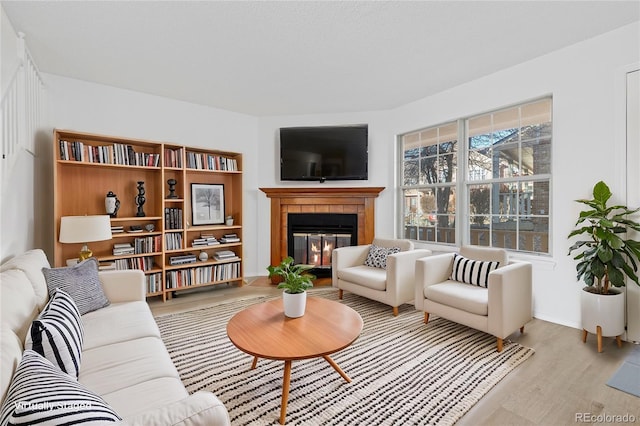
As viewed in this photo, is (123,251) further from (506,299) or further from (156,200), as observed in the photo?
(506,299)

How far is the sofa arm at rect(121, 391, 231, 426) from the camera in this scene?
0.83 meters

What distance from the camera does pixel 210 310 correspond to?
11.0 ft

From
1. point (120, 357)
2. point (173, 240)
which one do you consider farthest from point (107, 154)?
point (120, 357)

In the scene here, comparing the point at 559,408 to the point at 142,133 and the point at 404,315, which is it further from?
the point at 142,133

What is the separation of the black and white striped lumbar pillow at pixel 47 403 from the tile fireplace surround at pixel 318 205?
3687 mm

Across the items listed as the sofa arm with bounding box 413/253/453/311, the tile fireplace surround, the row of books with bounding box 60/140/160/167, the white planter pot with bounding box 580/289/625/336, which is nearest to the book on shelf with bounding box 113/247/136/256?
the row of books with bounding box 60/140/160/167

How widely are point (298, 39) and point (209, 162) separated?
2126 millimetres

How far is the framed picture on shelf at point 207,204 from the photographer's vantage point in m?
4.16

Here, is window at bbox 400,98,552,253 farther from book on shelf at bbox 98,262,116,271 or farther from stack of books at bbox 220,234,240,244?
book on shelf at bbox 98,262,116,271

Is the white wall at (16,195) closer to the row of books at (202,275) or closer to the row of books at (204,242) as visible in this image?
the row of books at (202,275)

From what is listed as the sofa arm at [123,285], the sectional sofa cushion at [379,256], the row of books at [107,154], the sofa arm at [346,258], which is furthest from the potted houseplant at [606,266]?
the row of books at [107,154]

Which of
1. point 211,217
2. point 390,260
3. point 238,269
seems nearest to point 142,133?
point 211,217

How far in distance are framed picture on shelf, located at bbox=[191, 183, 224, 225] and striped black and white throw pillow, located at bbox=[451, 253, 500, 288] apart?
3085mm

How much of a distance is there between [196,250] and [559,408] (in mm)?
3928
